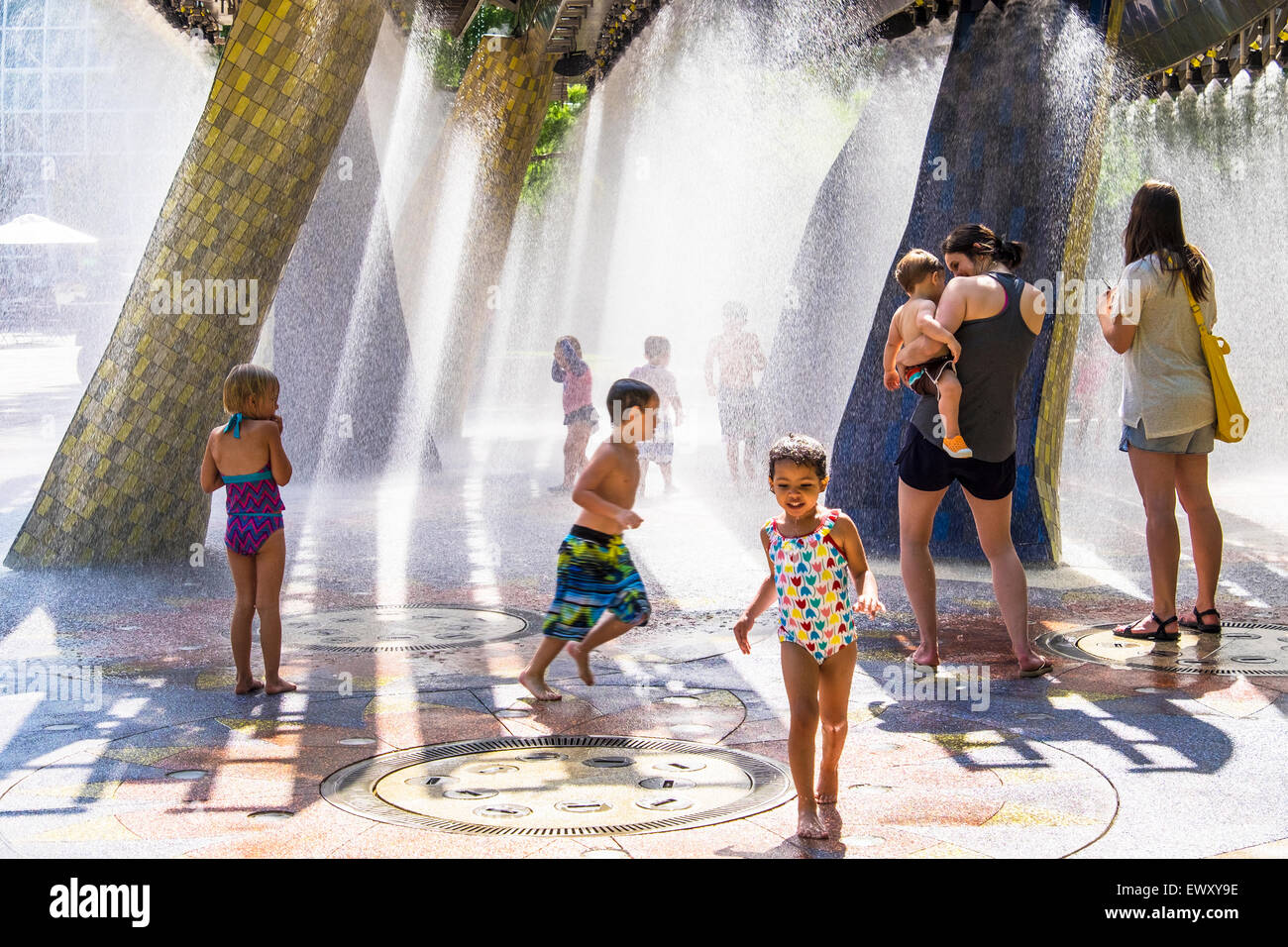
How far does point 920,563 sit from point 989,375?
2.57 ft

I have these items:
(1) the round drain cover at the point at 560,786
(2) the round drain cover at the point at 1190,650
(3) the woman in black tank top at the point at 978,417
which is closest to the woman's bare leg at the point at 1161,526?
(2) the round drain cover at the point at 1190,650

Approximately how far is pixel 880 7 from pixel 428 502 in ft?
18.3

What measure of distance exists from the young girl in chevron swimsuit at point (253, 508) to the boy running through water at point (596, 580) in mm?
1005

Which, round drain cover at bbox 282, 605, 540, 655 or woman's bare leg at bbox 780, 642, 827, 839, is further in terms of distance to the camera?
round drain cover at bbox 282, 605, 540, 655

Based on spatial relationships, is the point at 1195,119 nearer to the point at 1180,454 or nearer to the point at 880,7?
the point at 880,7

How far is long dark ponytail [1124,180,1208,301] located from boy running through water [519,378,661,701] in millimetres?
2359

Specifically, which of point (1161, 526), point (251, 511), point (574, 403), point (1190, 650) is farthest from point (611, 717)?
point (574, 403)

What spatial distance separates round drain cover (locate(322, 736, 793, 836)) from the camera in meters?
4.02

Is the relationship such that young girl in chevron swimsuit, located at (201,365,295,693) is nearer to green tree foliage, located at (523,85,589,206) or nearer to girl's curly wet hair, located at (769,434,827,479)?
girl's curly wet hair, located at (769,434,827,479)

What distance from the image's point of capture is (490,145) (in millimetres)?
16250

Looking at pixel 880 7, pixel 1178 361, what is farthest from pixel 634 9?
pixel 1178 361

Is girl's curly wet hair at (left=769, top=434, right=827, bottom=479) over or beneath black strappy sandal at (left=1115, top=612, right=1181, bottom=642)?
over

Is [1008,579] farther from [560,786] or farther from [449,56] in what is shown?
[449,56]

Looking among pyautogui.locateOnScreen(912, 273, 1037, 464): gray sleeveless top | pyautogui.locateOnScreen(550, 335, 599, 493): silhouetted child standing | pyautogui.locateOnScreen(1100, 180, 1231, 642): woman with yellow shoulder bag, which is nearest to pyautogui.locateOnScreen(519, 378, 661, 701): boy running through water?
pyautogui.locateOnScreen(912, 273, 1037, 464): gray sleeveless top
